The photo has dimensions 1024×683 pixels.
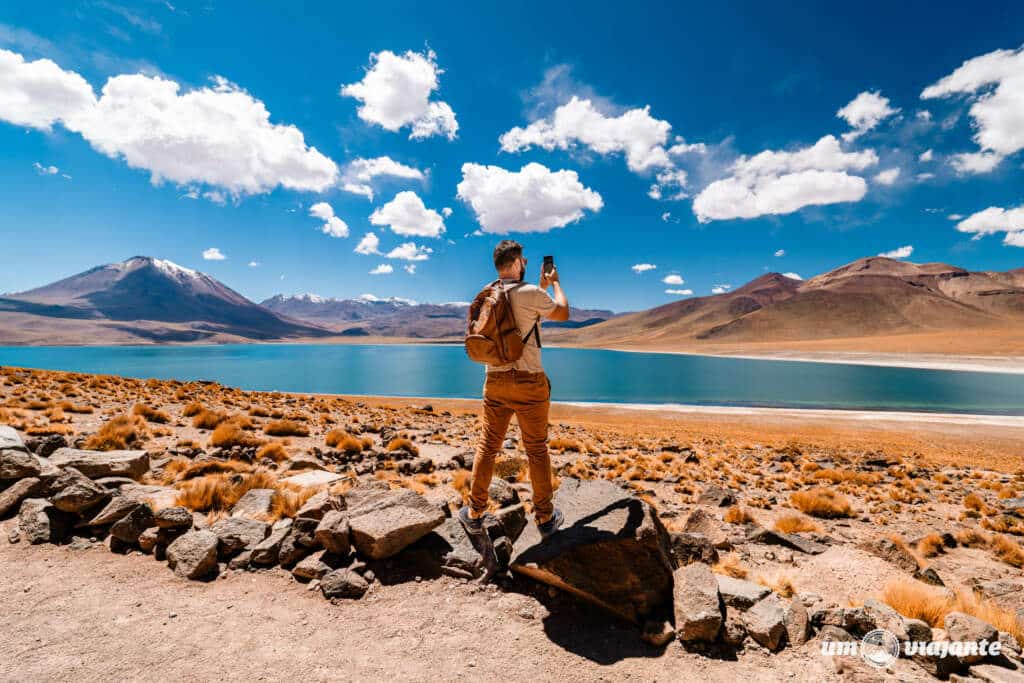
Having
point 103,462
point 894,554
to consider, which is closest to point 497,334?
point 103,462

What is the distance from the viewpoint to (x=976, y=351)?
103 metres

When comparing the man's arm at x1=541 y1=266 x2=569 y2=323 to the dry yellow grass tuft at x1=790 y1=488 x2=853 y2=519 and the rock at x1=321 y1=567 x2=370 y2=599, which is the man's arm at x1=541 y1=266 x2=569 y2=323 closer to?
the rock at x1=321 y1=567 x2=370 y2=599

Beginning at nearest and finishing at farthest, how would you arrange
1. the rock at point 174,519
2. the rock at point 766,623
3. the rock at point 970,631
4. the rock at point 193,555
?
the rock at point 970,631, the rock at point 766,623, the rock at point 193,555, the rock at point 174,519

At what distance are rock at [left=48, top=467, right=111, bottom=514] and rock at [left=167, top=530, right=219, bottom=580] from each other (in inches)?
50.6

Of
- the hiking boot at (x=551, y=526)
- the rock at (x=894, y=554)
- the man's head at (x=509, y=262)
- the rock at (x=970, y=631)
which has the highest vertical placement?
the man's head at (x=509, y=262)

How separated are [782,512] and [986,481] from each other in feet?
29.0

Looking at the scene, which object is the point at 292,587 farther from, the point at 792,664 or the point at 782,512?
the point at 782,512

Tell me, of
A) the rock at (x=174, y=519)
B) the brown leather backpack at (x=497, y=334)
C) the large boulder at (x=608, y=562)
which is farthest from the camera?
the rock at (x=174, y=519)

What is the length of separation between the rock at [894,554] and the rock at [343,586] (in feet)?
21.7

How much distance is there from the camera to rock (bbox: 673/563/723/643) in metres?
3.21

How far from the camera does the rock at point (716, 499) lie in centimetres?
829

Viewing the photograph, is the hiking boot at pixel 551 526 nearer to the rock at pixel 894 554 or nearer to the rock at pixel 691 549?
the rock at pixel 691 549

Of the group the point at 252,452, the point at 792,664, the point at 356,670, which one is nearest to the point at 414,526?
the point at 356,670

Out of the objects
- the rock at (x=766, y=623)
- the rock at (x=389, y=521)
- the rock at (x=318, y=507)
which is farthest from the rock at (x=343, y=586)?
the rock at (x=766, y=623)
